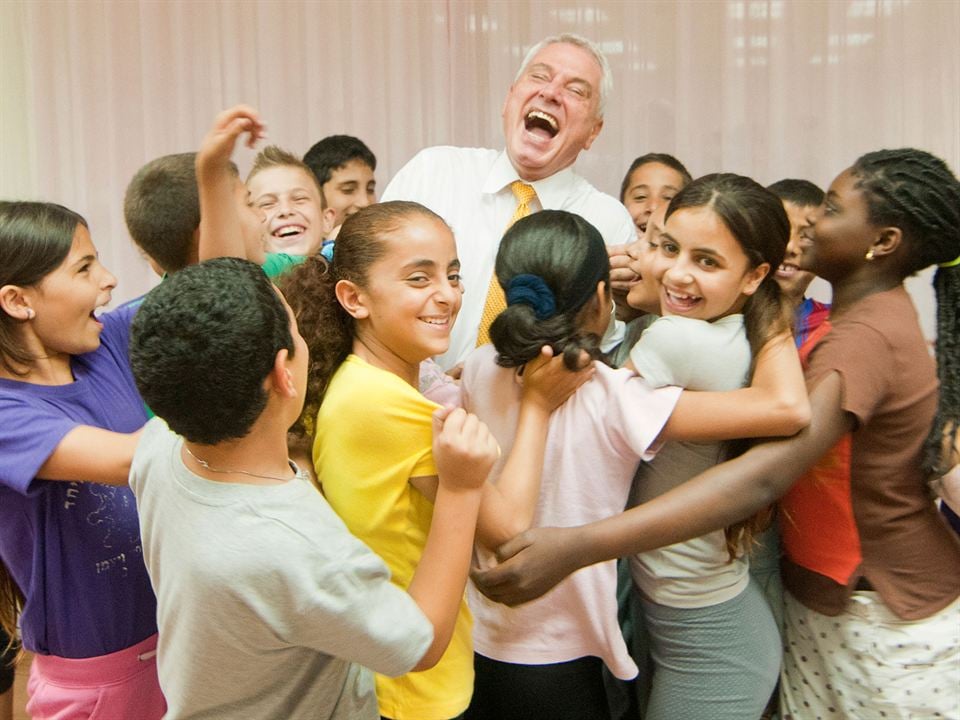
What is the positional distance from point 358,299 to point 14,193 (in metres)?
3.30

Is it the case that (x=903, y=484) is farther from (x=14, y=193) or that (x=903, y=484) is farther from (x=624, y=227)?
(x=14, y=193)

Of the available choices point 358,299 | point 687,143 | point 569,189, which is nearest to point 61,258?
point 358,299

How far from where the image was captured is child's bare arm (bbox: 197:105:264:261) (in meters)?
1.43

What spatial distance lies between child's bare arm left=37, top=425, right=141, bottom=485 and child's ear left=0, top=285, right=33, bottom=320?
23 cm

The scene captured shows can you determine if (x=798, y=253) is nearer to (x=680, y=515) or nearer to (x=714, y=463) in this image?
(x=714, y=463)

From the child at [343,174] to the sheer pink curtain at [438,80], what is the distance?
456mm

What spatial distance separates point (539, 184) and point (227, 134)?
113cm

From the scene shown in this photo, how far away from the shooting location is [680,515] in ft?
4.65

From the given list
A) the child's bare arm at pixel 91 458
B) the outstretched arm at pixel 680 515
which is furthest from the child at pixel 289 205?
the outstretched arm at pixel 680 515

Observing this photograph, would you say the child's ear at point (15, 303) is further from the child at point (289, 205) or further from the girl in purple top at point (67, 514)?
the child at point (289, 205)

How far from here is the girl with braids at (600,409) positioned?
140 cm

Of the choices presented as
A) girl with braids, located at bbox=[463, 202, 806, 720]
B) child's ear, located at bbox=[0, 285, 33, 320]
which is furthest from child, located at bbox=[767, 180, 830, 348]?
child's ear, located at bbox=[0, 285, 33, 320]

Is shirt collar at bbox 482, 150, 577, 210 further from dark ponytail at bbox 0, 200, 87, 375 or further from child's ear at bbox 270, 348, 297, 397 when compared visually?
child's ear at bbox 270, 348, 297, 397

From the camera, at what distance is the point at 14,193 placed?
13.3ft
